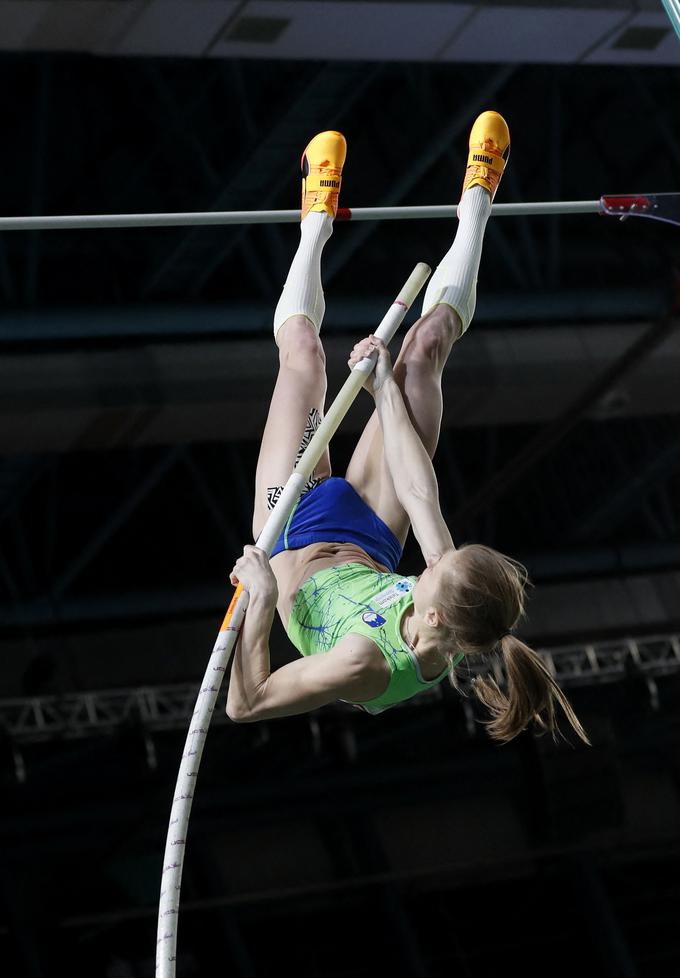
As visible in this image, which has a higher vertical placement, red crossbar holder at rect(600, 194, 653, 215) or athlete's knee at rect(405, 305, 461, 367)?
red crossbar holder at rect(600, 194, 653, 215)

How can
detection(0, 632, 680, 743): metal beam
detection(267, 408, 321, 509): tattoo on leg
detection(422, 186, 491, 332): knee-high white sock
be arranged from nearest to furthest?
detection(267, 408, 321, 509): tattoo on leg < detection(422, 186, 491, 332): knee-high white sock < detection(0, 632, 680, 743): metal beam

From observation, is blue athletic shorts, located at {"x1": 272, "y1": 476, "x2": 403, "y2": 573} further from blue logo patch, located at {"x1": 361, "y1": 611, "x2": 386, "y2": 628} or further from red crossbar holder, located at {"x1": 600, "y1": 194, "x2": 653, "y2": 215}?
red crossbar holder, located at {"x1": 600, "y1": 194, "x2": 653, "y2": 215}

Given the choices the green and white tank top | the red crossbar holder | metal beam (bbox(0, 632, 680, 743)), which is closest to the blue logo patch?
the green and white tank top

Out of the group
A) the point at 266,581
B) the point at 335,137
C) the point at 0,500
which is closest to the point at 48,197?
the point at 0,500

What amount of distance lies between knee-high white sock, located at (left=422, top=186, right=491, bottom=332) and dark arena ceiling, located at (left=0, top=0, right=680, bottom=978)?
2.47 m

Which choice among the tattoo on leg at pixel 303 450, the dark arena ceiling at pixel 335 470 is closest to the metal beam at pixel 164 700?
the dark arena ceiling at pixel 335 470

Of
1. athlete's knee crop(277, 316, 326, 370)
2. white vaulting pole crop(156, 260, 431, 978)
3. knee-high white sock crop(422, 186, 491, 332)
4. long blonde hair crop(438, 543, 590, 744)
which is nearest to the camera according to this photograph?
long blonde hair crop(438, 543, 590, 744)

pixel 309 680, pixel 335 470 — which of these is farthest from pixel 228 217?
pixel 335 470

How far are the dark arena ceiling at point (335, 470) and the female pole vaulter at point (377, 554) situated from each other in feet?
8.53

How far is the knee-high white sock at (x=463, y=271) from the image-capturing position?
3.66 metres

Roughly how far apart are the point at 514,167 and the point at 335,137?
5553 millimetres

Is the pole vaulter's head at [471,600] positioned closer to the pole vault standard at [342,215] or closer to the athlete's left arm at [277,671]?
the athlete's left arm at [277,671]

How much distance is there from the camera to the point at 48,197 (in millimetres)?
8094

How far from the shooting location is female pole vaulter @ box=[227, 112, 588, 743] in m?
3.03
